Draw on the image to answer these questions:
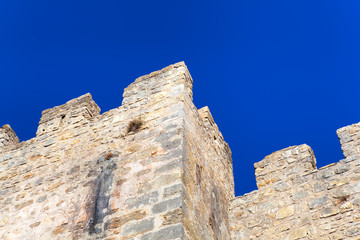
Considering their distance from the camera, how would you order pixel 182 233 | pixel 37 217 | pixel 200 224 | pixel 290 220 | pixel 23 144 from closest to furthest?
pixel 182 233, pixel 200 224, pixel 37 217, pixel 290 220, pixel 23 144

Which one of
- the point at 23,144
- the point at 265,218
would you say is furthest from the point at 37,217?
the point at 265,218

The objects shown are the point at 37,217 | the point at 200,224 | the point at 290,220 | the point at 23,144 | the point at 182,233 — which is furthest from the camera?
the point at 23,144

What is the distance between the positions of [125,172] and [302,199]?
2553 mm

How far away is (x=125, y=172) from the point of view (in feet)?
18.6

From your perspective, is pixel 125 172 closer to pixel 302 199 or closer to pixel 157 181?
pixel 157 181

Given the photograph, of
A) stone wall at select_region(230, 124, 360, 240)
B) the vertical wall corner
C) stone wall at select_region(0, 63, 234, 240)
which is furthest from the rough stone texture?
the vertical wall corner

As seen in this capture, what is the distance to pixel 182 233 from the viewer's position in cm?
470

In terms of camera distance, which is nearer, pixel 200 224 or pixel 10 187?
pixel 200 224

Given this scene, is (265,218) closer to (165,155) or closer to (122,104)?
(165,155)

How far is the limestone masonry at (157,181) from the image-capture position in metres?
5.25

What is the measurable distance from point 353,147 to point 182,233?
3.33 meters

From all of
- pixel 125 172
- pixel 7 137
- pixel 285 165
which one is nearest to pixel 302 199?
pixel 285 165

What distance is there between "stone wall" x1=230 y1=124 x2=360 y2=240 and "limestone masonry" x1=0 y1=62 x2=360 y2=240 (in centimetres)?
1

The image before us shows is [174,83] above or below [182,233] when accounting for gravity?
above
